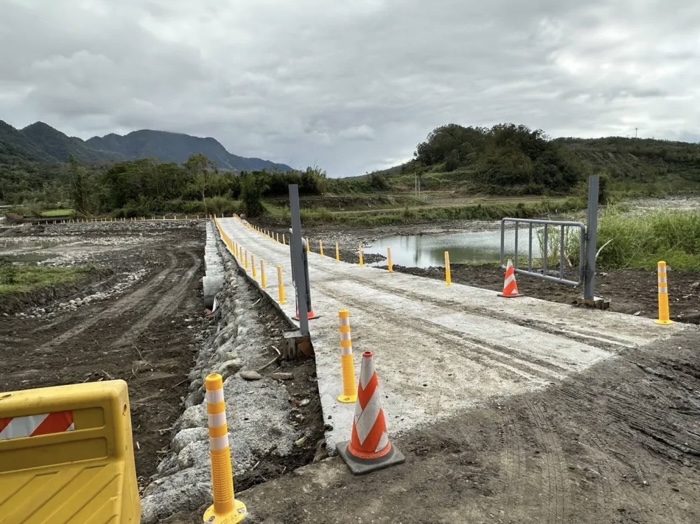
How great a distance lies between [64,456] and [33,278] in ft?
62.2

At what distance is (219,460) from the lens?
320cm

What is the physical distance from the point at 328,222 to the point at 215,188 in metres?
30.2

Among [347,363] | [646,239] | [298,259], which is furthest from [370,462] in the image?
[646,239]

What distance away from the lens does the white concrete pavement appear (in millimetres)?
4977

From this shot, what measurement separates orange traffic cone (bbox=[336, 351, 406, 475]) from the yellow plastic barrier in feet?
5.70

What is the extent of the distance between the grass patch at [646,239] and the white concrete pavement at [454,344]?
22.1ft

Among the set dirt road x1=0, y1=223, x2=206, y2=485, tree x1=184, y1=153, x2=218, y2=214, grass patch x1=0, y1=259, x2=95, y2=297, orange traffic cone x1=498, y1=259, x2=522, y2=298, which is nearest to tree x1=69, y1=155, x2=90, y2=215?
tree x1=184, y1=153, x2=218, y2=214

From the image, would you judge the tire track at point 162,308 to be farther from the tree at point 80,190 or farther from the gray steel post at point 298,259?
the tree at point 80,190

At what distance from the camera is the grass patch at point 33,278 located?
53.4 feet

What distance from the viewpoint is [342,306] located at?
32.9 ft

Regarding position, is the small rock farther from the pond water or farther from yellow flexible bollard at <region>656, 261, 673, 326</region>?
the pond water

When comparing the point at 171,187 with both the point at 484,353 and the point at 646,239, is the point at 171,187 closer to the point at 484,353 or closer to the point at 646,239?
the point at 646,239

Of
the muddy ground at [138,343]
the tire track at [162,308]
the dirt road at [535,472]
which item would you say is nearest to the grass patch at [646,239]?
the muddy ground at [138,343]

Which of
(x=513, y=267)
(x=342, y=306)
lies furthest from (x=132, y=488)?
(x=513, y=267)
